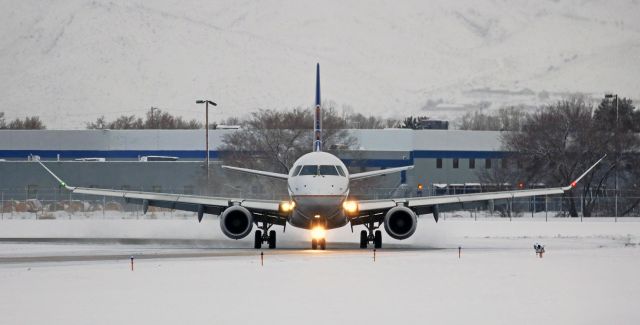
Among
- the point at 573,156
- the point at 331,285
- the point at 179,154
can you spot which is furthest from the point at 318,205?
the point at 179,154

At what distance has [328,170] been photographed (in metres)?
46.2

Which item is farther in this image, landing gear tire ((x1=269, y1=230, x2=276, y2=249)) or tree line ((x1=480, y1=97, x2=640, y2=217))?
tree line ((x1=480, y1=97, x2=640, y2=217))

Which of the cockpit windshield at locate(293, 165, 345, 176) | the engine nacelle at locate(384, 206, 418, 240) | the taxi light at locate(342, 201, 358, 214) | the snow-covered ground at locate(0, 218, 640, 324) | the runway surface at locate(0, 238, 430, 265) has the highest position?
the cockpit windshield at locate(293, 165, 345, 176)

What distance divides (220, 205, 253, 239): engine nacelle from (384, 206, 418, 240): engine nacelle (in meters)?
5.68

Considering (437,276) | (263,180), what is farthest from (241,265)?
(263,180)

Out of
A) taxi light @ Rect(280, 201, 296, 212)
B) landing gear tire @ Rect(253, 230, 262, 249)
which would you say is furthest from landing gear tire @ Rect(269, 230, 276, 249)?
taxi light @ Rect(280, 201, 296, 212)

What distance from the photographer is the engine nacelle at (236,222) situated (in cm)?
4728

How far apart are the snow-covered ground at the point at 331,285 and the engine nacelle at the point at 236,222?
3.13 ft

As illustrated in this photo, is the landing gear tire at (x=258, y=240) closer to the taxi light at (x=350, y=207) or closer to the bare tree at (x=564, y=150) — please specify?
the taxi light at (x=350, y=207)

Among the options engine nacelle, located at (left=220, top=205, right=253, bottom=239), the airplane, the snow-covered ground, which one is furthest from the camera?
engine nacelle, located at (left=220, top=205, right=253, bottom=239)

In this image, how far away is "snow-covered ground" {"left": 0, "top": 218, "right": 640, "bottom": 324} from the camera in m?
24.9

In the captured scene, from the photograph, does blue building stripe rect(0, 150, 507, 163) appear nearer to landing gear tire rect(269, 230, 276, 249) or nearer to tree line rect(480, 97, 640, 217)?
tree line rect(480, 97, 640, 217)

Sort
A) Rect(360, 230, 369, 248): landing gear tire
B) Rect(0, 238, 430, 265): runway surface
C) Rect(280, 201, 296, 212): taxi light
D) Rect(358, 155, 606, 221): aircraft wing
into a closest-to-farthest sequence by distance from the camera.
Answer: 1. Rect(0, 238, 430, 265): runway surface
2. Rect(280, 201, 296, 212): taxi light
3. Rect(358, 155, 606, 221): aircraft wing
4. Rect(360, 230, 369, 248): landing gear tire

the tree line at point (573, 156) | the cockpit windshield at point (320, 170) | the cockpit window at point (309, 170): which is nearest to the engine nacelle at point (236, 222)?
the cockpit windshield at point (320, 170)
